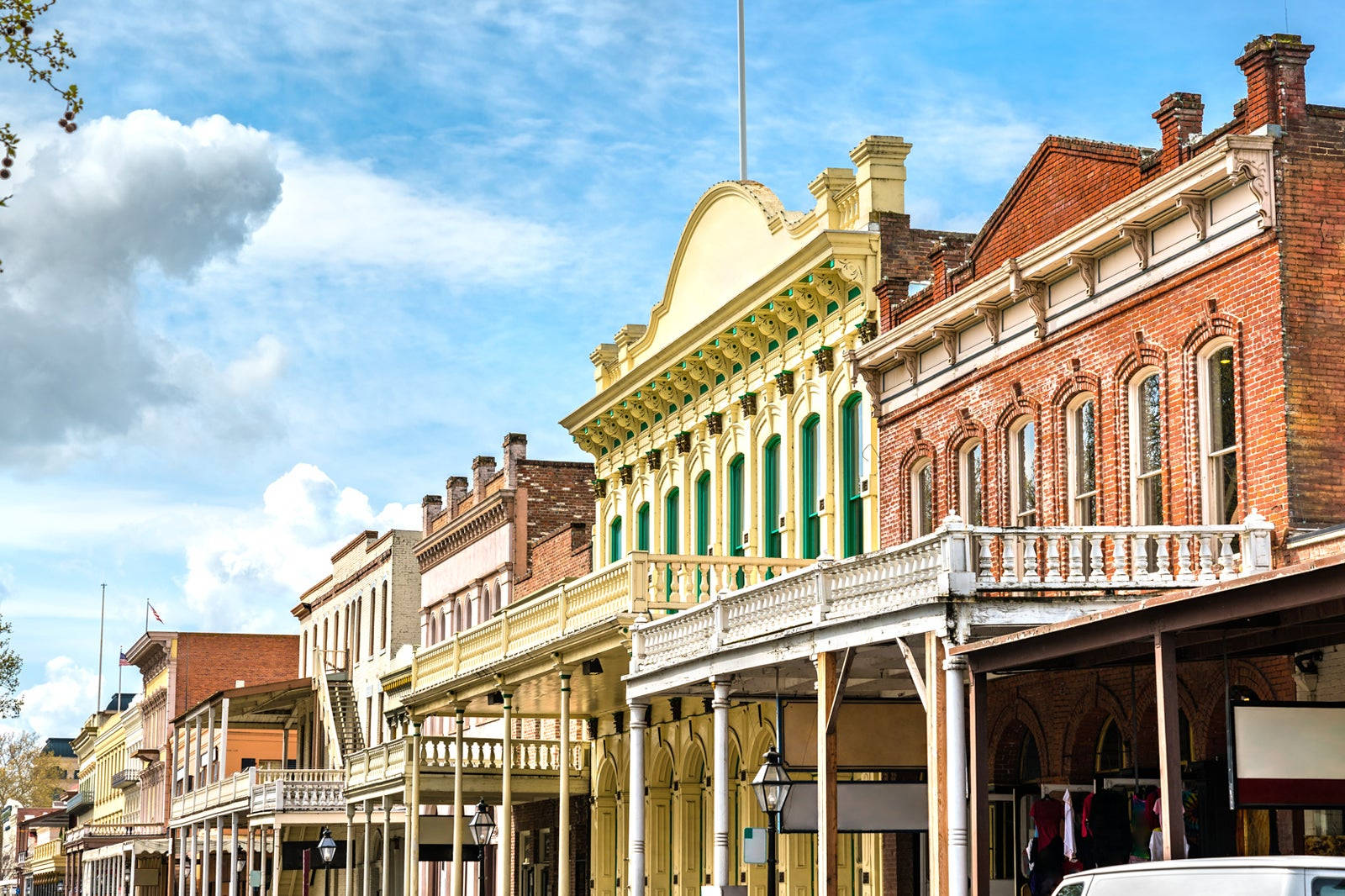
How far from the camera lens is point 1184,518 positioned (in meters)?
21.0

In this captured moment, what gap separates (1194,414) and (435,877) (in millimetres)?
35129

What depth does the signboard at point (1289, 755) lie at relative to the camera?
15078 millimetres

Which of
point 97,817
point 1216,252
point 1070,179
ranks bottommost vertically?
point 97,817

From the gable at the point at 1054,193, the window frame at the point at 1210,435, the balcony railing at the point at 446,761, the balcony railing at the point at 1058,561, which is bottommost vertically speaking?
the balcony railing at the point at 446,761

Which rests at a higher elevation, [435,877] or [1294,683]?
[1294,683]

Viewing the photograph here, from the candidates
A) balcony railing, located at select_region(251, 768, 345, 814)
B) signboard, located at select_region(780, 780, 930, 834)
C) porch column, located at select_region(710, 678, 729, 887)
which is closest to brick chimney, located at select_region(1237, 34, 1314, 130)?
signboard, located at select_region(780, 780, 930, 834)

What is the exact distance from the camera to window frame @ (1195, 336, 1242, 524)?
2033 centimetres

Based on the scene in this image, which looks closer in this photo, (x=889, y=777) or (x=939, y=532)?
(x=939, y=532)

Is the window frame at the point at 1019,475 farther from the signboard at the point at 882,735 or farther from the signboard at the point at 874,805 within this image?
the signboard at the point at 874,805

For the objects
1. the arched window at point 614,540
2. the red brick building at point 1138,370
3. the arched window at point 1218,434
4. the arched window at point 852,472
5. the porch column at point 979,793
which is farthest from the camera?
the arched window at point 614,540

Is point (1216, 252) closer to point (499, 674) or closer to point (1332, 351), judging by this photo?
point (1332, 351)

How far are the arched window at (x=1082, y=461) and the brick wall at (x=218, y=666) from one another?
2417 inches

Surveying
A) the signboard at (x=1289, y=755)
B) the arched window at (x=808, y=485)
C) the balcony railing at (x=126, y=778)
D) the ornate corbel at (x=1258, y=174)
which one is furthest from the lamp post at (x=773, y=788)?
the balcony railing at (x=126, y=778)

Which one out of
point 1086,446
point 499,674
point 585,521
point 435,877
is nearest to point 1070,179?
point 1086,446
